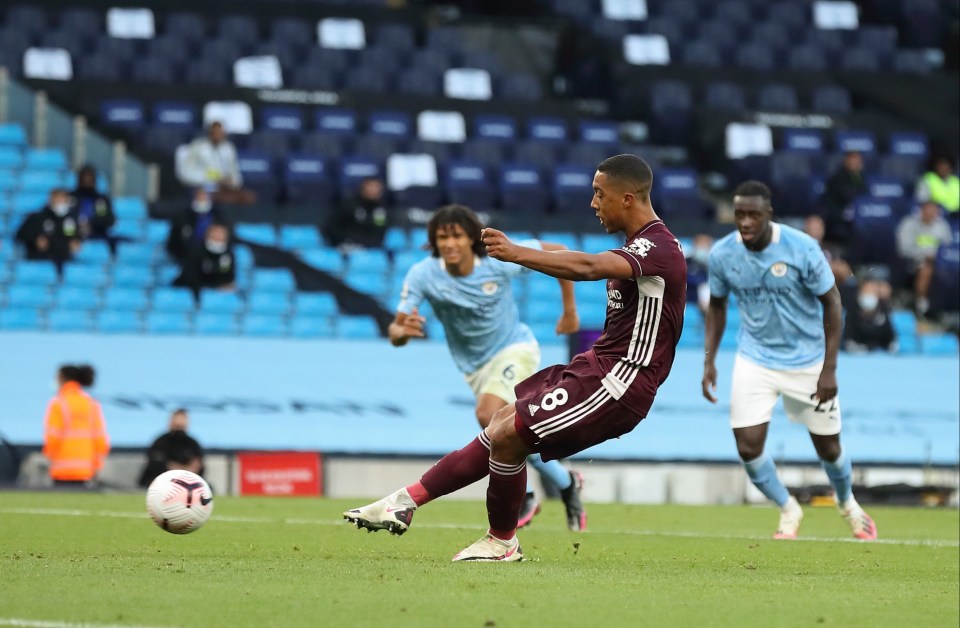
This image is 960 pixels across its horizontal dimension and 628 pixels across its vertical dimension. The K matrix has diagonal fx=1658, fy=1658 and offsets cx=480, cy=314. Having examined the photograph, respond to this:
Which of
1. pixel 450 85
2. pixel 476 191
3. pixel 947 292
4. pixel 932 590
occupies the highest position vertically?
pixel 450 85

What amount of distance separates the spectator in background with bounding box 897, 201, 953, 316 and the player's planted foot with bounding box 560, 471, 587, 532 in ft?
42.2

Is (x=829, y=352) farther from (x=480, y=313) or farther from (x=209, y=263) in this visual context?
(x=209, y=263)

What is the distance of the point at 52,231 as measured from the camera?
21.1 metres

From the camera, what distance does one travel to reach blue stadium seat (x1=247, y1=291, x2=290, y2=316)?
21.0 meters

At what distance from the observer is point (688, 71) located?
28.6 meters

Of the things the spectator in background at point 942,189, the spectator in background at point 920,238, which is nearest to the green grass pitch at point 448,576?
the spectator in background at point 920,238

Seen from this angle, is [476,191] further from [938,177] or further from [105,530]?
[105,530]

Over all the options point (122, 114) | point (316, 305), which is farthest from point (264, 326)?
point (122, 114)

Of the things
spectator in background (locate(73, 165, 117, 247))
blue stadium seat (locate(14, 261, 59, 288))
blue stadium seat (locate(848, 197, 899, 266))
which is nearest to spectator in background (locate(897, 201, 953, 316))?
blue stadium seat (locate(848, 197, 899, 266))

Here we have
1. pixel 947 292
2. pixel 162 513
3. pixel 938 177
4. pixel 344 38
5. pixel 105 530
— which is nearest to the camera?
pixel 162 513

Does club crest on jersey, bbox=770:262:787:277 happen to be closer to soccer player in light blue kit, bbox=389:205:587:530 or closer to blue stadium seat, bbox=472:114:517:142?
soccer player in light blue kit, bbox=389:205:587:530

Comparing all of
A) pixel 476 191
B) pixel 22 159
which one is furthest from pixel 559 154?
pixel 22 159

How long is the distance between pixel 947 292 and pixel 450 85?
28.4 feet

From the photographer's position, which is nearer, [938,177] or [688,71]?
[938,177]
